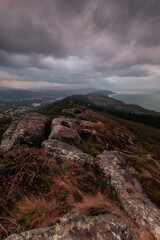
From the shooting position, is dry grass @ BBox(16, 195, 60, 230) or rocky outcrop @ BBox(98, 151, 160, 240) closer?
dry grass @ BBox(16, 195, 60, 230)

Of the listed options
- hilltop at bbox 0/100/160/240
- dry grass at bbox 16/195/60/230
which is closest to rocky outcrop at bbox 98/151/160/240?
hilltop at bbox 0/100/160/240

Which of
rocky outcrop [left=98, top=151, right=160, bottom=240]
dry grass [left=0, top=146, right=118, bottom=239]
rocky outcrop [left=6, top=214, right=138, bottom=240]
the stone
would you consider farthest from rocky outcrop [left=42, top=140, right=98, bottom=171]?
rocky outcrop [left=6, top=214, right=138, bottom=240]

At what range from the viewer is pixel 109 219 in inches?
108

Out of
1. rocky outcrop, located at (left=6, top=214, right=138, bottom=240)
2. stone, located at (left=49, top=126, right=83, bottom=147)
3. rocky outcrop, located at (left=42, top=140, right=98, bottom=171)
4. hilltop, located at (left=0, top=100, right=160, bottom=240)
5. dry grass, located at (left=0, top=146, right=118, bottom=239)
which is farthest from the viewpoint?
stone, located at (left=49, top=126, right=83, bottom=147)

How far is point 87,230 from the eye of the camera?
2.30 metres

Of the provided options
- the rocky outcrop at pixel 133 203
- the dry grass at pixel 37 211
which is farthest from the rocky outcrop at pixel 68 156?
the dry grass at pixel 37 211

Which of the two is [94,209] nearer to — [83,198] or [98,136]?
[83,198]

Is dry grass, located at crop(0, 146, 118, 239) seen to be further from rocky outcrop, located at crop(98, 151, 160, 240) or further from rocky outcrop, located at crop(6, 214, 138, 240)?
rocky outcrop, located at crop(98, 151, 160, 240)

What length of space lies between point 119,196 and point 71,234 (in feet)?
8.36

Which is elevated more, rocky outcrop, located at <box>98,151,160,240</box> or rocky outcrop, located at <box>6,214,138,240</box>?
rocky outcrop, located at <box>6,214,138,240</box>

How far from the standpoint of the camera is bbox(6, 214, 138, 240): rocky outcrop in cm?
201

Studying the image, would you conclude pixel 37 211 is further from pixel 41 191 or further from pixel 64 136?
pixel 64 136

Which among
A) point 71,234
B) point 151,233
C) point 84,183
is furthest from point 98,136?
point 71,234

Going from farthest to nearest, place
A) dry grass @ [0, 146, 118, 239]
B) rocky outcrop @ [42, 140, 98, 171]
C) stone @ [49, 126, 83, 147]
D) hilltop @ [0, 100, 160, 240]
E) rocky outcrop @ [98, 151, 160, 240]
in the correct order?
1. stone @ [49, 126, 83, 147]
2. rocky outcrop @ [42, 140, 98, 171]
3. rocky outcrop @ [98, 151, 160, 240]
4. dry grass @ [0, 146, 118, 239]
5. hilltop @ [0, 100, 160, 240]
